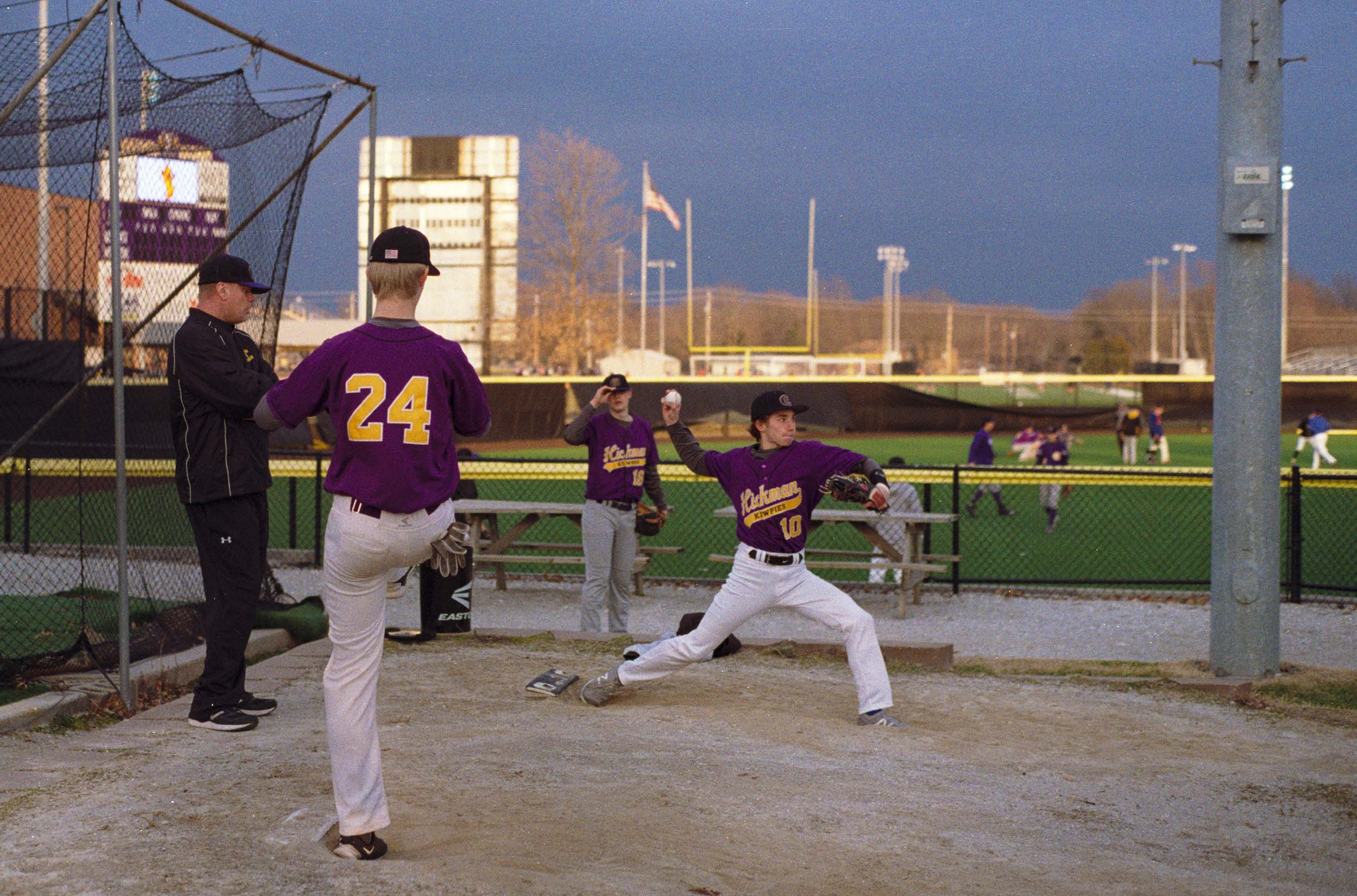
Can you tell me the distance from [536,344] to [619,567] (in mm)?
55856

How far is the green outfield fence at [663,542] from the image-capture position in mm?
8344

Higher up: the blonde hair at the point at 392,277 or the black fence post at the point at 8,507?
the blonde hair at the point at 392,277


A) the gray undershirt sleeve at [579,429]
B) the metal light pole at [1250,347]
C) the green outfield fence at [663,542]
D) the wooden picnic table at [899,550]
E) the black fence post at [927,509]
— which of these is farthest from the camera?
the black fence post at [927,509]

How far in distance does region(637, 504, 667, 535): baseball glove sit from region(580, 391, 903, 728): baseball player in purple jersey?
9.22 ft

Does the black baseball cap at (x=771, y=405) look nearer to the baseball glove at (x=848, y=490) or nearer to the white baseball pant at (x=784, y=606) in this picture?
the baseball glove at (x=848, y=490)

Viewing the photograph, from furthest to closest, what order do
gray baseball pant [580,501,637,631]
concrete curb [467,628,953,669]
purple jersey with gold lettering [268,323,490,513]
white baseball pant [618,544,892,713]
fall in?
gray baseball pant [580,501,637,631]
concrete curb [467,628,953,669]
white baseball pant [618,544,892,713]
purple jersey with gold lettering [268,323,490,513]

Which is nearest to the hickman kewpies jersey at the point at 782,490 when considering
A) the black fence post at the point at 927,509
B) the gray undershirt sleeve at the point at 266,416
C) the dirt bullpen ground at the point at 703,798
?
the dirt bullpen ground at the point at 703,798

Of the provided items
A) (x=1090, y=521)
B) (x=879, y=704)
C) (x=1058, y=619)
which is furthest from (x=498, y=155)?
(x=879, y=704)

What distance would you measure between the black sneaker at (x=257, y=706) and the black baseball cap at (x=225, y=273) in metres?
1.89

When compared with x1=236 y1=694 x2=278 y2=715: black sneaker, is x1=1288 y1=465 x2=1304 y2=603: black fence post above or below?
above

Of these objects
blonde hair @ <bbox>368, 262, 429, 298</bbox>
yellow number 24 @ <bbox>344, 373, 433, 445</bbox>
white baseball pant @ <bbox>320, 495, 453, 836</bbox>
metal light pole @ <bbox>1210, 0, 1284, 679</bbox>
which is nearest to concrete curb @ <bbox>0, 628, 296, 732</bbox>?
white baseball pant @ <bbox>320, 495, 453, 836</bbox>

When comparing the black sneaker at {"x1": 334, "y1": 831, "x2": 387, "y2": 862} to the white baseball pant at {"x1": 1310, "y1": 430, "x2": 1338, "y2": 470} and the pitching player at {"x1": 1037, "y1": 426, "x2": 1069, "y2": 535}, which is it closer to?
the pitching player at {"x1": 1037, "y1": 426, "x2": 1069, "y2": 535}

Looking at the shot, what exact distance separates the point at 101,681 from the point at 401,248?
143 inches

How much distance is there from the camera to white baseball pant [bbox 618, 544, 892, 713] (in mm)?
6441
